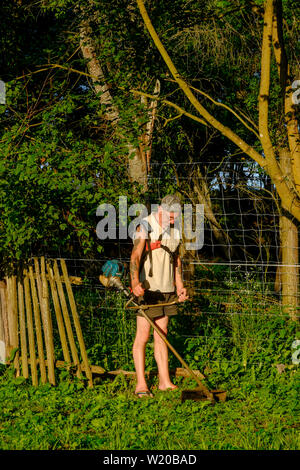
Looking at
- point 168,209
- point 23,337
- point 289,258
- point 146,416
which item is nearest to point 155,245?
point 168,209

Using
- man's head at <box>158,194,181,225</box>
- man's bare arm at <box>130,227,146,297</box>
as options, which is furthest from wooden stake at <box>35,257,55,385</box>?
man's head at <box>158,194,181,225</box>

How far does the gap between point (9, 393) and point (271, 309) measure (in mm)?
3277

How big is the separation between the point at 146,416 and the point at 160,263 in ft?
4.75

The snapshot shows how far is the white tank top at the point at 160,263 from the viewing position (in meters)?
5.21

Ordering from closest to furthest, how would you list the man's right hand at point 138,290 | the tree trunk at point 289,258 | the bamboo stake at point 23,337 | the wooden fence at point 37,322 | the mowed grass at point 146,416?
1. the mowed grass at point 146,416
2. the man's right hand at point 138,290
3. the wooden fence at point 37,322
4. the bamboo stake at point 23,337
5. the tree trunk at point 289,258

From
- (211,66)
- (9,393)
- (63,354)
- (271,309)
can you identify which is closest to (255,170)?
(211,66)

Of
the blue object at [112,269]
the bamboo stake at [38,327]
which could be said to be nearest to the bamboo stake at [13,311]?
the bamboo stake at [38,327]

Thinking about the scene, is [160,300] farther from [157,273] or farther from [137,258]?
[137,258]

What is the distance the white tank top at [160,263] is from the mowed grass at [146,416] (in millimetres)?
1009

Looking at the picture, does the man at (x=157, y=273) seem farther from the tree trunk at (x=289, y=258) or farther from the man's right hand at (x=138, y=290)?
the tree trunk at (x=289, y=258)

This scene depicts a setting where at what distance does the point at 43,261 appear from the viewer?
5.52 m

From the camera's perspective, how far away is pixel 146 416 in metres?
4.45

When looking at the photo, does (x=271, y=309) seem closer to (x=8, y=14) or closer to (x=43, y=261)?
(x=43, y=261)

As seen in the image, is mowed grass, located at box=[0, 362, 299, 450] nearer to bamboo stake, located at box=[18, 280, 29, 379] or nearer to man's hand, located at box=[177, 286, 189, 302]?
bamboo stake, located at box=[18, 280, 29, 379]
